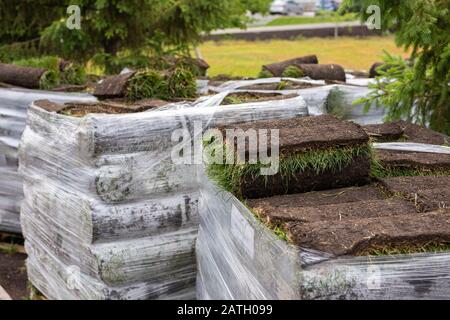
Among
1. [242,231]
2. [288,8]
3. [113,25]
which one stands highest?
[288,8]

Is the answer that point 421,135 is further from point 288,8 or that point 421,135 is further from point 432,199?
point 288,8

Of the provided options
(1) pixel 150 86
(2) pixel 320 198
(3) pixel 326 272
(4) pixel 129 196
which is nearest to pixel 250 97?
(1) pixel 150 86

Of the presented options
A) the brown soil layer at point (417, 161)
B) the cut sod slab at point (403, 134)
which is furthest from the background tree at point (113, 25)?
the brown soil layer at point (417, 161)

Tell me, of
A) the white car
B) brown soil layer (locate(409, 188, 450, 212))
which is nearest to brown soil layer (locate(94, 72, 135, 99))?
brown soil layer (locate(409, 188, 450, 212))

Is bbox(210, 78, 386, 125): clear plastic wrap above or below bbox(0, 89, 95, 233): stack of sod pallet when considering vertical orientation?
above

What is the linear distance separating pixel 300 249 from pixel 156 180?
176 cm

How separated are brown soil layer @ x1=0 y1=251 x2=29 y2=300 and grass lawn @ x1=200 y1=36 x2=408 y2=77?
11.8 m

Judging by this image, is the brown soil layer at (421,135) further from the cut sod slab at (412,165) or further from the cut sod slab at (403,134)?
the cut sod slab at (412,165)

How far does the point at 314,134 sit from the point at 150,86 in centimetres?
216

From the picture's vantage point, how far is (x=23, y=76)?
6.17 m

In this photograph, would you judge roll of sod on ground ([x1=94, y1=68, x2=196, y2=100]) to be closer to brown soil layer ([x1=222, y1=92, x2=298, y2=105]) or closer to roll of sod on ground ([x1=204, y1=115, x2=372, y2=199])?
brown soil layer ([x1=222, y1=92, x2=298, y2=105])

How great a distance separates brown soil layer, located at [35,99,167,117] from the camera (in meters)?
4.42

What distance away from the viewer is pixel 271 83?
5719mm

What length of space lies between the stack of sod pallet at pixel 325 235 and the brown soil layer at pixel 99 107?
3.62 ft
